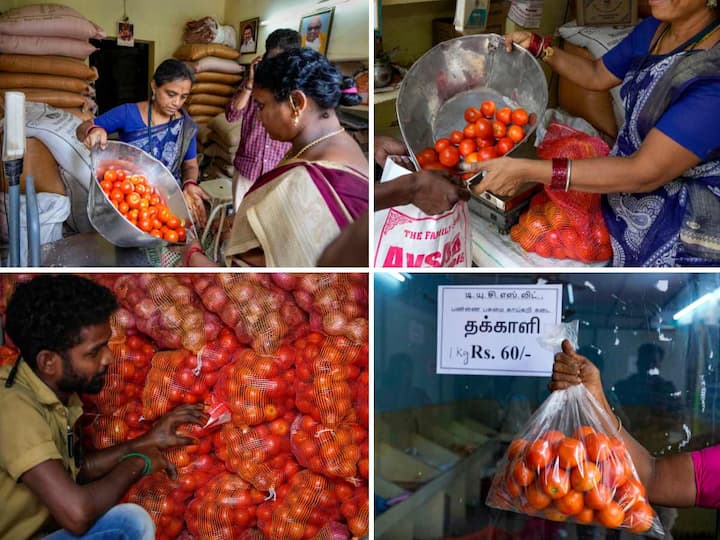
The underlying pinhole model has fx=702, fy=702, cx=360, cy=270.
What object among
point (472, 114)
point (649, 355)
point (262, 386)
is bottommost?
point (262, 386)

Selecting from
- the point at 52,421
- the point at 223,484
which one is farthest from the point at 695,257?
the point at 52,421

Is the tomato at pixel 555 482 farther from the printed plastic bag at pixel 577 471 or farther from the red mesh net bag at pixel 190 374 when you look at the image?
the red mesh net bag at pixel 190 374

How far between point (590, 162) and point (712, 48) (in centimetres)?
33

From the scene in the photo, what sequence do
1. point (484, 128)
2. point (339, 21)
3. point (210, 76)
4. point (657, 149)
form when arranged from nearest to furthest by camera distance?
point (657, 149)
point (484, 128)
point (339, 21)
point (210, 76)

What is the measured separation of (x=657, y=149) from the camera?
150 centimetres

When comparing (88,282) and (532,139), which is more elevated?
(532,139)

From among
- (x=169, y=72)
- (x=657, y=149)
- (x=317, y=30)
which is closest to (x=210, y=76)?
(x=169, y=72)

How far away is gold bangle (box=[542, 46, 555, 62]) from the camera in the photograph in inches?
63.4

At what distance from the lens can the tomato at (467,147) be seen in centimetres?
161

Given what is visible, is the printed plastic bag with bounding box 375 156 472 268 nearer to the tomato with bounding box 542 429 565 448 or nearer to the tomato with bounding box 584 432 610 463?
the tomato with bounding box 584 432 610 463

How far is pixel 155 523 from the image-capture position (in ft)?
6.24

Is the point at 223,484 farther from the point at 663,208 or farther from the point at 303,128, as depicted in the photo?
the point at 663,208

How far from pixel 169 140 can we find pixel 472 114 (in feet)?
2.56

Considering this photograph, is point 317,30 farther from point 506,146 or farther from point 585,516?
point 585,516
